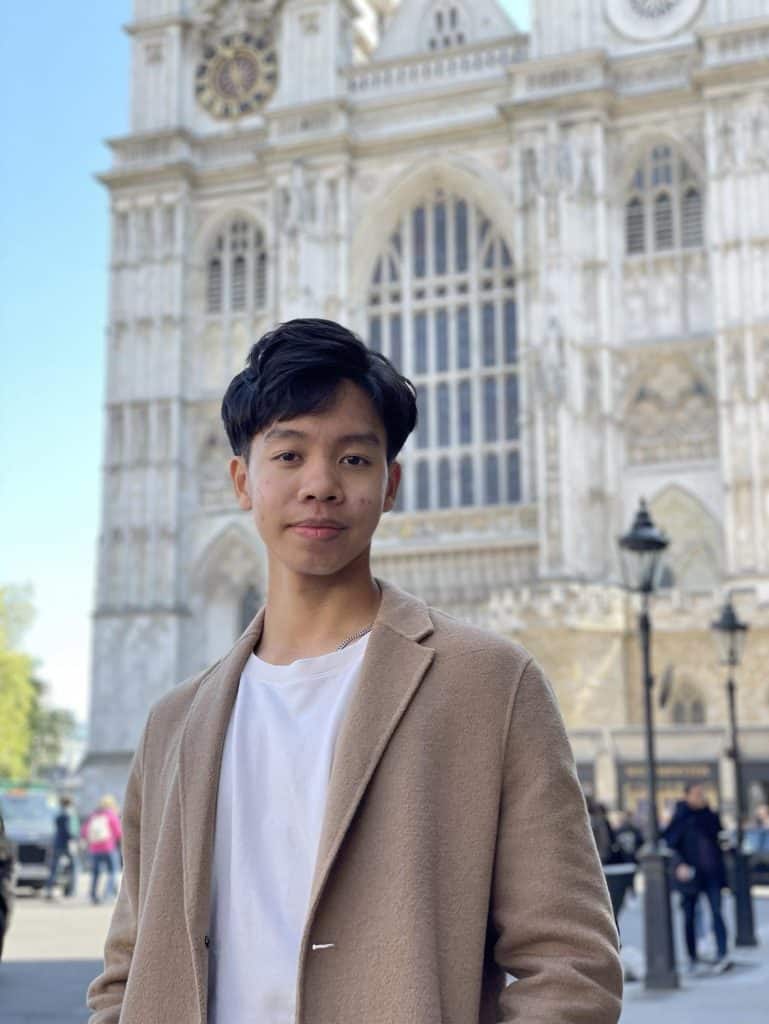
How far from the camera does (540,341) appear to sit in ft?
105

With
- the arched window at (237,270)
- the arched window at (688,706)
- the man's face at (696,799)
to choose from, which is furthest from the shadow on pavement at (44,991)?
the arched window at (237,270)

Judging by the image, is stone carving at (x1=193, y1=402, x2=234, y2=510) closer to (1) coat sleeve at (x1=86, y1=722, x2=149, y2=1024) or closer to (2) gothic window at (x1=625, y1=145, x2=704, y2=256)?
(2) gothic window at (x1=625, y1=145, x2=704, y2=256)

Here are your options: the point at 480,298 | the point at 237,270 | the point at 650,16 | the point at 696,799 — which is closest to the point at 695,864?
the point at 696,799

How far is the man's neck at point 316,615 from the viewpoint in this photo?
2.00 metres

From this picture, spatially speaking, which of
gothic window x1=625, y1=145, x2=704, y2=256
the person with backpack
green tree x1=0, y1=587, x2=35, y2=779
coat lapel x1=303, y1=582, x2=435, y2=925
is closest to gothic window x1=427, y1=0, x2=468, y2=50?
gothic window x1=625, y1=145, x2=704, y2=256

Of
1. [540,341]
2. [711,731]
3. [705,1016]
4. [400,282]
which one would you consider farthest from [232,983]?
[400,282]

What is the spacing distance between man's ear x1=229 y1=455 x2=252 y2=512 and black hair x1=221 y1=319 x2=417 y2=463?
0.40 ft

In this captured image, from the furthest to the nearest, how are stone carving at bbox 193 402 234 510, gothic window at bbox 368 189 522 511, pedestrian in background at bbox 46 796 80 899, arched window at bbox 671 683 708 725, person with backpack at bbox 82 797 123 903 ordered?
stone carving at bbox 193 402 234 510, gothic window at bbox 368 189 522 511, arched window at bbox 671 683 708 725, pedestrian in background at bbox 46 796 80 899, person with backpack at bbox 82 797 123 903

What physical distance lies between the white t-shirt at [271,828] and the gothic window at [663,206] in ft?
107

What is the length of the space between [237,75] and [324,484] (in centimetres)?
3811

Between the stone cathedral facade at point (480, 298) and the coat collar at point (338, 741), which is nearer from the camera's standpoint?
the coat collar at point (338, 741)

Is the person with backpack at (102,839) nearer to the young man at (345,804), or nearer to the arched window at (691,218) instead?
the young man at (345,804)

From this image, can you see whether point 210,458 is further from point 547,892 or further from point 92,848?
point 547,892

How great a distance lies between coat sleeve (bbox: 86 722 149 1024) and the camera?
196cm
